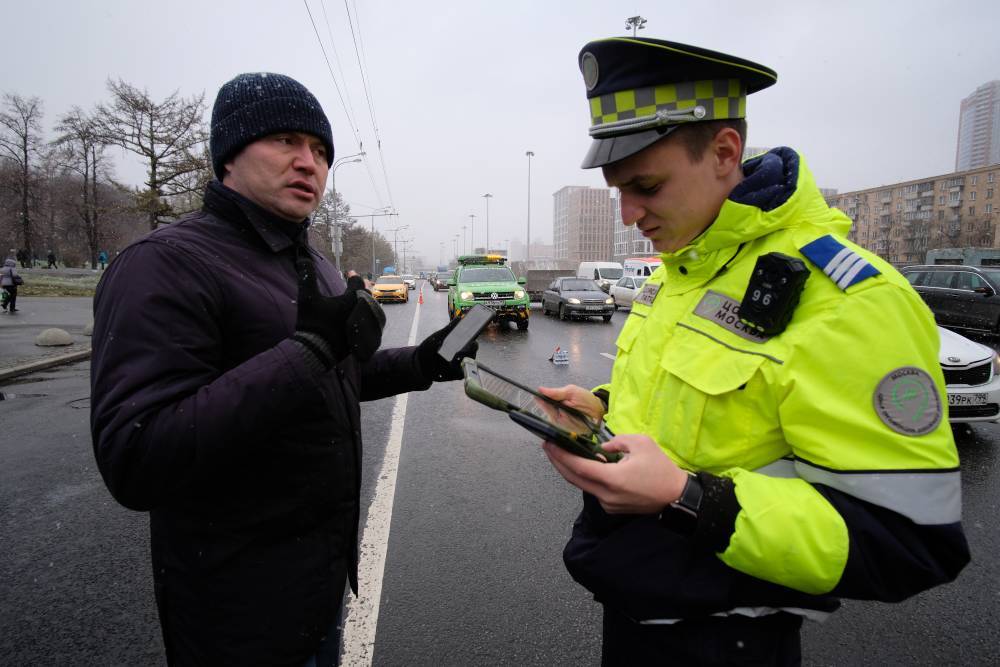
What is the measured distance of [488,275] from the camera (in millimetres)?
16422

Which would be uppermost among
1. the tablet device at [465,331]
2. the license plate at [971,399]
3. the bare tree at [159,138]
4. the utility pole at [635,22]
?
the utility pole at [635,22]

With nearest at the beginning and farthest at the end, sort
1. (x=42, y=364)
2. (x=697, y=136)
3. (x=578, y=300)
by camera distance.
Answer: (x=697, y=136), (x=42, y=364), (x=578, y=300)

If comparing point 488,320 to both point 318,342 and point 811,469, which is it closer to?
point 318,342

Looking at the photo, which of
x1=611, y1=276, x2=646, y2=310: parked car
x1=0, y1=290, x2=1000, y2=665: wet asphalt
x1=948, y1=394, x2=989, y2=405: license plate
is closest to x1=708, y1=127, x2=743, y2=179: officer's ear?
x1=0, y1=290, x2=1000, y2=665: wet asphalt

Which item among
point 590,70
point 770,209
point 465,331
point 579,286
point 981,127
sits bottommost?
point 579,286

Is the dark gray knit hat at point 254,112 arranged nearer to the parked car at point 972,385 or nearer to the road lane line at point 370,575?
the road lane line at point 370,575

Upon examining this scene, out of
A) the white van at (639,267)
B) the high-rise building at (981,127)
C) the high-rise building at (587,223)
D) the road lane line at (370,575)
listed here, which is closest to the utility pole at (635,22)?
the white van at (639,267)

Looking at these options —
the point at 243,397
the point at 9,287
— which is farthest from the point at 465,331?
the point at 9,287

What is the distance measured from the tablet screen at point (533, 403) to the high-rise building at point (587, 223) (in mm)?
98943

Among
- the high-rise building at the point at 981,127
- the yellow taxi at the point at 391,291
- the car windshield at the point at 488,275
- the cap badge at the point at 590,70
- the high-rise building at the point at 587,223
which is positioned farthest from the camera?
the high-rise building at the point at 587,223

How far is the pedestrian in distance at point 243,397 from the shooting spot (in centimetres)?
114

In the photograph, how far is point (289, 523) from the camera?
145 cm

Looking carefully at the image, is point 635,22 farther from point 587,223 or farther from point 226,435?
point 587,223

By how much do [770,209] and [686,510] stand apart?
714 millimetres
